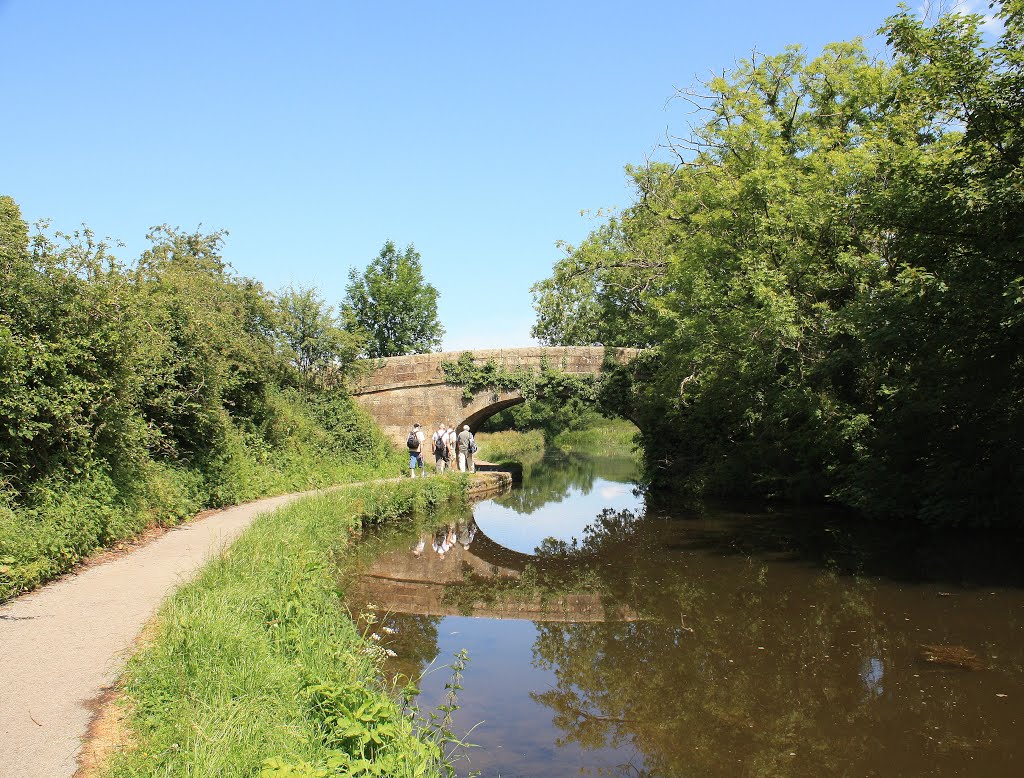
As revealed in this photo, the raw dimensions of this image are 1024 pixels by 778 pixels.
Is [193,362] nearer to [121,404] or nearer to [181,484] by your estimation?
[181,484]

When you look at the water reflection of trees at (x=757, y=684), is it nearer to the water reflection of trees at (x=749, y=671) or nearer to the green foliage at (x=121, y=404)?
the water reflection of trees at (x=749, y=671)

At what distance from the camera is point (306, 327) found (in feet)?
59.0

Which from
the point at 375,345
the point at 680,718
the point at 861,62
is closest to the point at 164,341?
the point at 680,718

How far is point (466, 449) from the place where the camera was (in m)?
19.6

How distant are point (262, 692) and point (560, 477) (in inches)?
864

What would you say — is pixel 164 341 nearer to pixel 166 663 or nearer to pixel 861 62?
pixel 166 663

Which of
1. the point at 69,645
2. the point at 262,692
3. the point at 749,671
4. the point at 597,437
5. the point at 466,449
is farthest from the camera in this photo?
the point at 597,437

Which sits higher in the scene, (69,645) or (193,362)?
(193,362)

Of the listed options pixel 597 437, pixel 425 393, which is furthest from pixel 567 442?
pixel 425 393

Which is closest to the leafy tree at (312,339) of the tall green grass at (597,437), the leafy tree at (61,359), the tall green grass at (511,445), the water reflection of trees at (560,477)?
the water reflection of trees at (560,477)

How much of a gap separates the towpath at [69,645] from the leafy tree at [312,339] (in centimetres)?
1012

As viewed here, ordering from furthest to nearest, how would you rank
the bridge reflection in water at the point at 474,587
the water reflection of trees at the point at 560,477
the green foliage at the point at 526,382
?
the green foliage at the point at 526,382, the water reflection of trees at the point at 560,477, the bridge reflection in water at the point at 474,587

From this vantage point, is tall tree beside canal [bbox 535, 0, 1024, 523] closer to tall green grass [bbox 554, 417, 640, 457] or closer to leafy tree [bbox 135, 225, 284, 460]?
leafy tree [bbox 135, 225, 284, 460]

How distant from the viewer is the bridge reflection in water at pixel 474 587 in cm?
780
